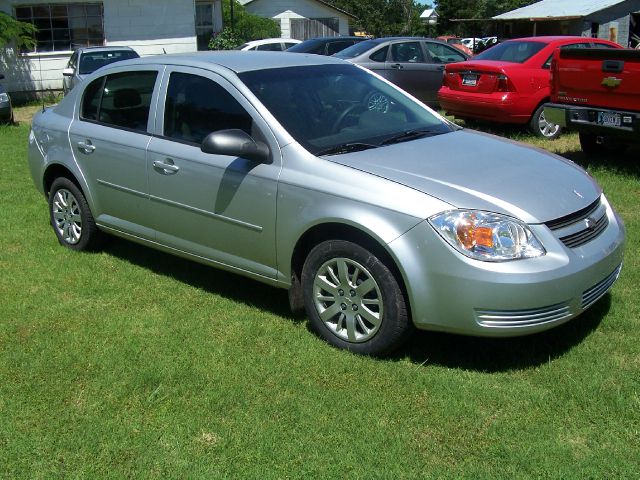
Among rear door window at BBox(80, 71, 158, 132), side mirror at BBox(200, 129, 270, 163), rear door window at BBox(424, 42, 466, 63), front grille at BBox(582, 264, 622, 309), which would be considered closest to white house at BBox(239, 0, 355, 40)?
rear door window at BBox(424, 42, 466, 63)

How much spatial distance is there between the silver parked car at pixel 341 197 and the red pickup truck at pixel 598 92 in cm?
339

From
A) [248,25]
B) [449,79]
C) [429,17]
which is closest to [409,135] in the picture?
[449,79]

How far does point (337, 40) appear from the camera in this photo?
651 inches

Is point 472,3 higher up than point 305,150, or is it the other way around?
point 472,3

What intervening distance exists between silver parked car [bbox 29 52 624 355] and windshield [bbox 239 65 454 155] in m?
0.01

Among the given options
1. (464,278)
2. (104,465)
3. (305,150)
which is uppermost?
(305,150)

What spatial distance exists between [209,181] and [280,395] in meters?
1.56

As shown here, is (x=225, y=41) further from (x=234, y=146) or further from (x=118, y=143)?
(x=234, y=146)

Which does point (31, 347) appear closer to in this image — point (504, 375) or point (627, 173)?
point (504, 375)

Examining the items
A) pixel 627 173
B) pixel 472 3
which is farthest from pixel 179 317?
pixel 472 3

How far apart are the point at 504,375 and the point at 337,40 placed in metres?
13.4

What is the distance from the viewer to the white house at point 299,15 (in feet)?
124

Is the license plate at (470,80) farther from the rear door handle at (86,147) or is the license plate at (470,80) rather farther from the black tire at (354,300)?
the black tire at (354,300)

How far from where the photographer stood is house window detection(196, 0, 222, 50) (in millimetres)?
26109
